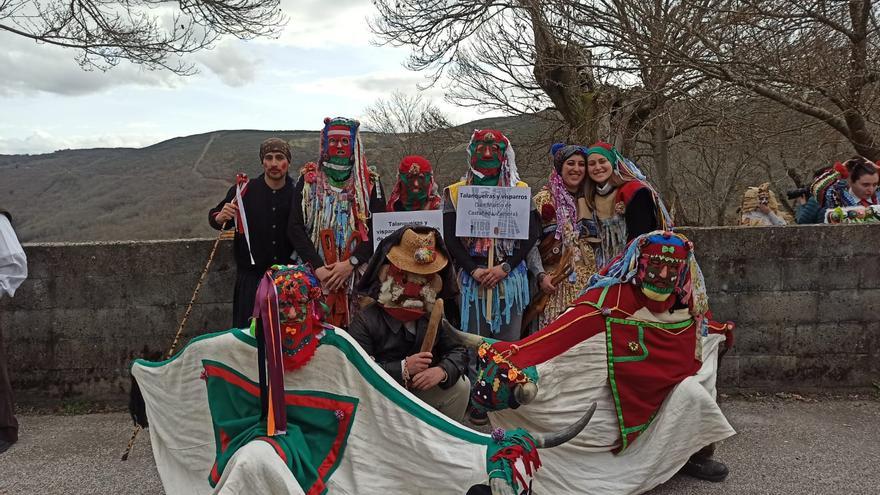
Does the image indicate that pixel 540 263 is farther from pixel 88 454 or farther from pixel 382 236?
pixel 88 454

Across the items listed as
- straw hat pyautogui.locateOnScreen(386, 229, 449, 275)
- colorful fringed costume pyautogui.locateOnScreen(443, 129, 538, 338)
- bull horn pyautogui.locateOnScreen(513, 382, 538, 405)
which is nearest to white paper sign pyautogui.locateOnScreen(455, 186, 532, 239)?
colorful fringed costume pyautogui.locateOnScreen(443, 129, 538, 338)

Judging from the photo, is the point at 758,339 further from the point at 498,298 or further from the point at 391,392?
the point at 391,392

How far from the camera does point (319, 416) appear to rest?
9.50 ft

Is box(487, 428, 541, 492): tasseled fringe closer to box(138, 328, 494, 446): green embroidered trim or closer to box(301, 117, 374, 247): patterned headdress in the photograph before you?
box(138, 328, 494, 446): green embroidered trim

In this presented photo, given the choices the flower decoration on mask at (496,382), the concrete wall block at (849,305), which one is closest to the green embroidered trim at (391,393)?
the flower decoration on mask at (496,382)

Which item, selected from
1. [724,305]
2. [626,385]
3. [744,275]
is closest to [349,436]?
[626,385]

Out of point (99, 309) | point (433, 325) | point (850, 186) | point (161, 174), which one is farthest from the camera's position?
point (161, 174)

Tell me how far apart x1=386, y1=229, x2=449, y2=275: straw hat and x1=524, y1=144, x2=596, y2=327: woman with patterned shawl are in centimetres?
105

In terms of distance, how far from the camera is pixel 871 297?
5016 millimetres

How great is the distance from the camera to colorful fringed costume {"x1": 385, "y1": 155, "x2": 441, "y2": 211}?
409cm

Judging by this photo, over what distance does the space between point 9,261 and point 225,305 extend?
4.77 ft

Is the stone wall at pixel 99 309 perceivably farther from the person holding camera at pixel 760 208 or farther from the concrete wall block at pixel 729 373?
the person holding camera at pixel 760 208

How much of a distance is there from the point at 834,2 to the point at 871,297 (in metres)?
2.83

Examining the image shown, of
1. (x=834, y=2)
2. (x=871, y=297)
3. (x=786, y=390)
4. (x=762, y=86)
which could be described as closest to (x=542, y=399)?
(x=786, y=390)
